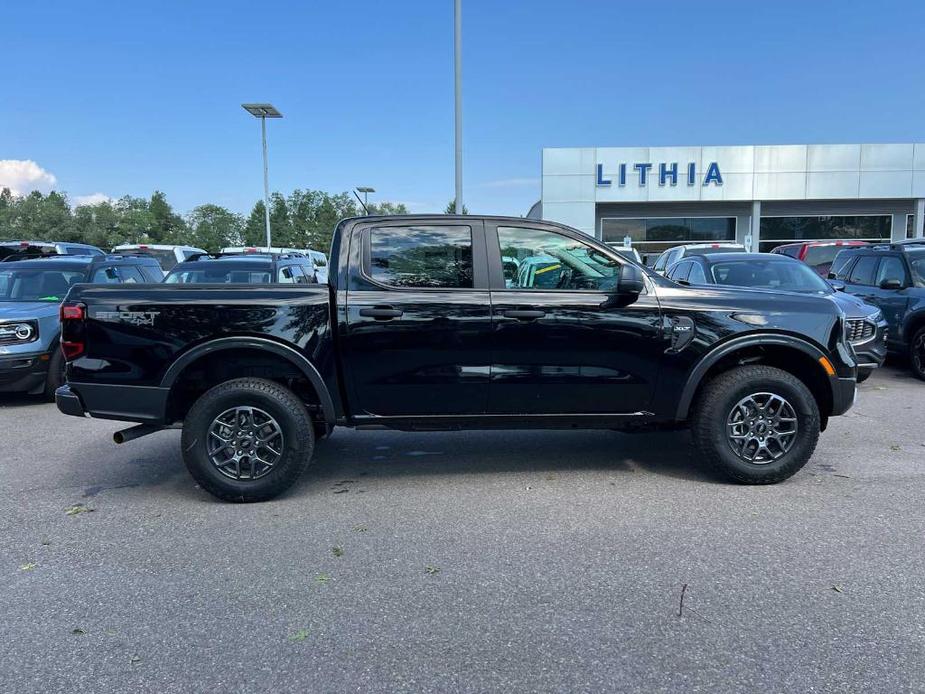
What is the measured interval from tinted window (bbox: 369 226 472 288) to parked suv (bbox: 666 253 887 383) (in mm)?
4181

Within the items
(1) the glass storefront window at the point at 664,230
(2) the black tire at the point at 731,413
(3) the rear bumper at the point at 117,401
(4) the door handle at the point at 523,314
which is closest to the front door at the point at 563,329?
(4) the door handle at the point at 523,314

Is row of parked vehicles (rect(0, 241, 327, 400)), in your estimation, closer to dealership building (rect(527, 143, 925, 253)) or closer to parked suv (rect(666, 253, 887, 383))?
parked suv (rect(666, 253, 887, 383))

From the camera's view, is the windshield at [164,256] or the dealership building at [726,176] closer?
the windshield at [164,256]

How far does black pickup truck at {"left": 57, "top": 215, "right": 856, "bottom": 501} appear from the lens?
4648mm

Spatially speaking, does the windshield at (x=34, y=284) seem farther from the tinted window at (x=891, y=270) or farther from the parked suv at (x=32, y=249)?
the tinted window at (x=891, y=270)

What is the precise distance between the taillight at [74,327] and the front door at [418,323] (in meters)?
1.80

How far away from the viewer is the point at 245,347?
15.2 ft

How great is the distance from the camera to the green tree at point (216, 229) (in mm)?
70688

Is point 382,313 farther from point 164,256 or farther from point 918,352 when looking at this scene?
point 164,256

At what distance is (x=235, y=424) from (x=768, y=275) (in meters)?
7.12

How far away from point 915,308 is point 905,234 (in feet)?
84.9

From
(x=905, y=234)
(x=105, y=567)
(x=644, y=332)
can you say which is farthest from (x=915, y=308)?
(x=905, y=234)

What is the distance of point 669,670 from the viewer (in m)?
2.80

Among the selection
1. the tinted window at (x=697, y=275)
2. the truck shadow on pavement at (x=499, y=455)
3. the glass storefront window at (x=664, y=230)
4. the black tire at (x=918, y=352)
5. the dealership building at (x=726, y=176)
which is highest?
the dealership building at (x=726, y=176)
